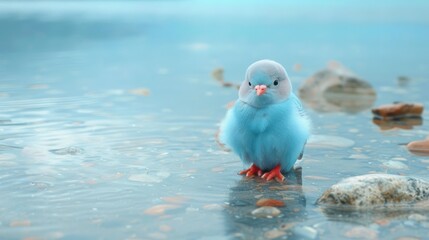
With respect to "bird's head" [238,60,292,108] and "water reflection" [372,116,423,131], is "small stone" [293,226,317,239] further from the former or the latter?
"water reflection" [372,116,423,131]

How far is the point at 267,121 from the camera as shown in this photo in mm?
3424

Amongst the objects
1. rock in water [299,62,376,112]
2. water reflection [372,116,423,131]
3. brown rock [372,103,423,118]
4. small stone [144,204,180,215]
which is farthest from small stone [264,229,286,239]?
rock in water [299,62,376,112]

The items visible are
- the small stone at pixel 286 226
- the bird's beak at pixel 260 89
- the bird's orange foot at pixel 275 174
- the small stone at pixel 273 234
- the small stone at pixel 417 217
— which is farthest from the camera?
the bird's orange foot at pixel 275 174

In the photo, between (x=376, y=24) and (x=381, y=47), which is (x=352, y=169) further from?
(x=376, y=24)

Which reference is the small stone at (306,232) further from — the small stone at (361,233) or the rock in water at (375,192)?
the rock in water at (375,192)

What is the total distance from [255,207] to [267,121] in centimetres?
58

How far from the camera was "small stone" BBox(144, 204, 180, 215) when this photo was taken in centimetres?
292

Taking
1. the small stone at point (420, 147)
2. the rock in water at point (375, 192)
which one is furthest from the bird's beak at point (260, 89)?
the small stone at point (420, 147)

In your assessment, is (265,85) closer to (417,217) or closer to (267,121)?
(267,121)

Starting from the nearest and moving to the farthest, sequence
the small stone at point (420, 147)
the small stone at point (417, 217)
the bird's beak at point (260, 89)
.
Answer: the small stone at point (417, 217) → the bird's beak at point (260, 89) → the small stone at point (420, 147)

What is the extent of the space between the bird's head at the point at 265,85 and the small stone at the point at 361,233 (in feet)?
3.18

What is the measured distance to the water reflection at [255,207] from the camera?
8.84 ft

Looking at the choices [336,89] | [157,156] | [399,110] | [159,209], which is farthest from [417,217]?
[336,89]

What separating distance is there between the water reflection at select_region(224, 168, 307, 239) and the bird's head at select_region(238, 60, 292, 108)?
0.46 meters
